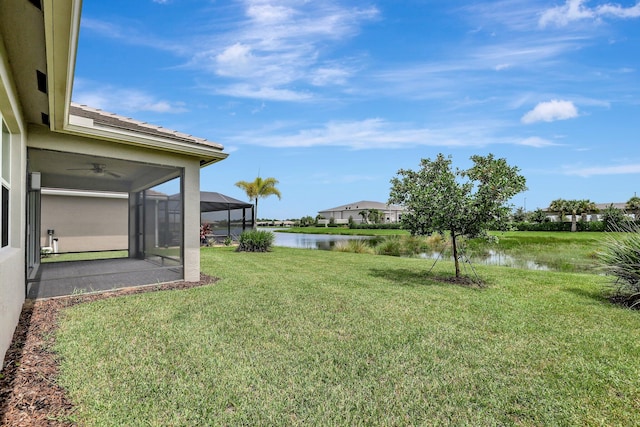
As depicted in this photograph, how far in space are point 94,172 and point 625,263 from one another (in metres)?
12.3

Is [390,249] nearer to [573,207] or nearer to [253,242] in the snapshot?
[253,242]

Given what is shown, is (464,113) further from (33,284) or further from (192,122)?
(33,284)

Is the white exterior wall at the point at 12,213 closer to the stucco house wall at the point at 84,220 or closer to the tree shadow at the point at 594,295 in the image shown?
the tree shadow at the point at 594,295

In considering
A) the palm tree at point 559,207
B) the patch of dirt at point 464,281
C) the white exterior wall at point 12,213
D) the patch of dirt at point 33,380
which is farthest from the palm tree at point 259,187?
the palm tree at point 559,207

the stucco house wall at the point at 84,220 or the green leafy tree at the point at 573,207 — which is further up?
the green leafy tree at the point at 573,207

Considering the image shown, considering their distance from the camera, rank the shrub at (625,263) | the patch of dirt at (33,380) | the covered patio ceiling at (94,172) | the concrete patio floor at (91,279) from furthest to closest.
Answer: the covered patio ceiling at (94,172) < the concrete patio floor at (91,279) < the shrub at (625,263) < the patch of dirt at (33,380)

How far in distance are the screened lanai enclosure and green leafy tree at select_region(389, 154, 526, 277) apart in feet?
45.3

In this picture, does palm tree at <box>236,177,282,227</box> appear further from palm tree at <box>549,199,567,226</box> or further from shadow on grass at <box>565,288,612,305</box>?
palm tree at <box>549,199,567,226</box>

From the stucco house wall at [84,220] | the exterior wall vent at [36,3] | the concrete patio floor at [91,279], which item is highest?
the exterior wall vent at [36,3]

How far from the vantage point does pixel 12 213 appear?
4.67 meters

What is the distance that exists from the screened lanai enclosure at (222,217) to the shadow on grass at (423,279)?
497 inches

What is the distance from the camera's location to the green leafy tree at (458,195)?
7301 millimetres

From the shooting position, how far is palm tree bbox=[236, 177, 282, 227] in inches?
874

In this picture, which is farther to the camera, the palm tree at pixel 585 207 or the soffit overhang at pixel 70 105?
the palm tree at pixel 585 207
